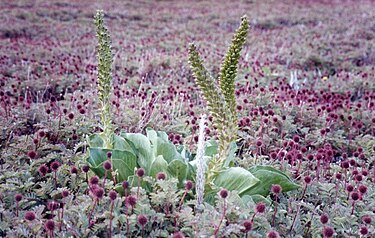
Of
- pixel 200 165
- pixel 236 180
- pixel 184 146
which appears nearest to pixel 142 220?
pixel 200 165

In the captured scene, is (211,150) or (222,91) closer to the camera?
(222,91)

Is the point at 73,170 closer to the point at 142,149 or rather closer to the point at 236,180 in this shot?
the point at 142,149

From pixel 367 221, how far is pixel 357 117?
3.28 m

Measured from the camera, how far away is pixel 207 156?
3469 mm

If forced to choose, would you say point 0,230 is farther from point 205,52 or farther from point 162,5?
point 162,5

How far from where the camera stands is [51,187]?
322 centimetres

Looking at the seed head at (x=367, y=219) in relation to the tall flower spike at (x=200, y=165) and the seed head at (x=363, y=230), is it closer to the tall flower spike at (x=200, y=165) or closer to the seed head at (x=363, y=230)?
the seed head at (x=363, y=230)

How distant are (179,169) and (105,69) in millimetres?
893

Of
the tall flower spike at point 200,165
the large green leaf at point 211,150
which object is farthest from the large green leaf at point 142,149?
the tall flower spike at point 200,165

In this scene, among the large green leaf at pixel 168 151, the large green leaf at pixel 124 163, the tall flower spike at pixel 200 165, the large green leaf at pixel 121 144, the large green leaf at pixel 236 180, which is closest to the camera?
the tall flower spike at pixel 200 165

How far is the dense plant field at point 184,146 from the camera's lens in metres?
2.77

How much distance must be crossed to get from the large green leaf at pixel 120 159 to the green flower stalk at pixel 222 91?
58cm

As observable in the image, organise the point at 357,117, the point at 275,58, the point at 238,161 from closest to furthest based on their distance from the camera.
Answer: the point at 238,161, the point at 357,117, the point at 275,58

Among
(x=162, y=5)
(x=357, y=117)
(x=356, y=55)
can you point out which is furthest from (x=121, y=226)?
(x=162, y=5)
